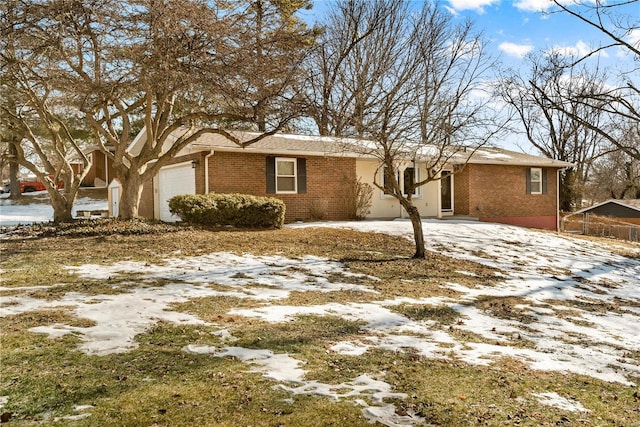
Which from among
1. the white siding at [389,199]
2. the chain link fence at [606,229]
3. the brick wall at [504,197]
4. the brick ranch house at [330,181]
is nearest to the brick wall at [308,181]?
Answer: the brick ranch house at [330,181]

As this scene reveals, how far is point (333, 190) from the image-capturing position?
17.7 metres

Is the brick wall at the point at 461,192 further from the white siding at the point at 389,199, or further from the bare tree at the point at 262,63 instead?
the bare tree at the point at 262,63

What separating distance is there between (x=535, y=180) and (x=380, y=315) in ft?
61.9

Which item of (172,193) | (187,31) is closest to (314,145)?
(172,193)

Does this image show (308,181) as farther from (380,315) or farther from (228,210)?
(380,315)

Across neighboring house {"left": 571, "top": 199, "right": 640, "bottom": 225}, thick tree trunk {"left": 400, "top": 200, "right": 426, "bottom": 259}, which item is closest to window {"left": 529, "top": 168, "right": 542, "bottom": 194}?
neighboring house {"left": 571, "top": 199, "right": 640, "bottom": 225}

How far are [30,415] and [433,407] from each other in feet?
8.59

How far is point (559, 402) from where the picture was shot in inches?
146

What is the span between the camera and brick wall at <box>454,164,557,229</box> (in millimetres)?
20406

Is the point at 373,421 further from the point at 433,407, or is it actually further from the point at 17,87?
the point at 17,87

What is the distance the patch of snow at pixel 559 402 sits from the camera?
3.62 meters

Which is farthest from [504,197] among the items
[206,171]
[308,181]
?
[206,171]

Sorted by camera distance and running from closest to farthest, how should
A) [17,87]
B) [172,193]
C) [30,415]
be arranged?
[30,415], [17,87], [172,193]

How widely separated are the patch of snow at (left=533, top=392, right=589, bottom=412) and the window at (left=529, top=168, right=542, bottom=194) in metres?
20.0
